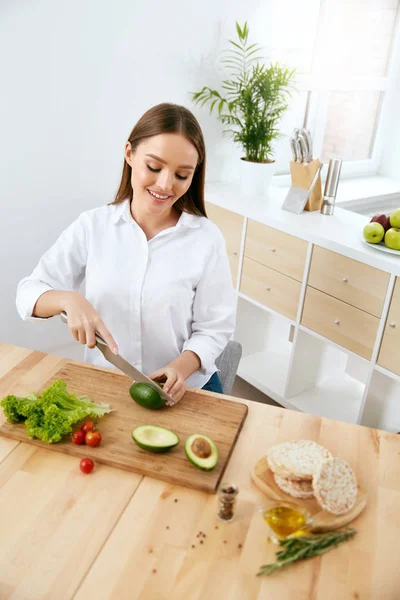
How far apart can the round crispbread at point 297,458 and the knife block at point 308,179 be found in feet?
5.47

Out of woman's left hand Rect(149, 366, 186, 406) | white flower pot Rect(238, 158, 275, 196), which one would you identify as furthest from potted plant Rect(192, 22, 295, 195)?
woman's left hand Rect(149, 366, 186, 406)

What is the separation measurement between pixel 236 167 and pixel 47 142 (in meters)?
1.14

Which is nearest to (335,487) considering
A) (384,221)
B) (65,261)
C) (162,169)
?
(162,169)

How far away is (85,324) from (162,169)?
1.51ft

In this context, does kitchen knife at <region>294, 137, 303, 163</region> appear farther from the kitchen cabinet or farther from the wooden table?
the wooden table

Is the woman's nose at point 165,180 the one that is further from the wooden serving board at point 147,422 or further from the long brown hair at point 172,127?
the wooden serving board at point 147,422

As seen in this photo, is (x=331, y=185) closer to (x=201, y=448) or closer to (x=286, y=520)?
(x=201, y=448)

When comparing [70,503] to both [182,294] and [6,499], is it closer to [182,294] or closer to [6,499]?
[6,499]

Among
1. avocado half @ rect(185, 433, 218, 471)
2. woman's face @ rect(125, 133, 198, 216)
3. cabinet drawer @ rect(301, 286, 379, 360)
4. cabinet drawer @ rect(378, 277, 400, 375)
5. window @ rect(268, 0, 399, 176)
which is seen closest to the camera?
avocado half @ rect(185, 433, 218, 471)

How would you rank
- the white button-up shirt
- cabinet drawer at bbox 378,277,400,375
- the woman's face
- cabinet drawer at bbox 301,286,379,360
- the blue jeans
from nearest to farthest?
the woman's face
the white button-up shirt
the blue jeans
cabinet drawer at bbox 378,277,400,375
cabinet drawer at bbox 301,286,379,360

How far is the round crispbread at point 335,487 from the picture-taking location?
3.65 ft

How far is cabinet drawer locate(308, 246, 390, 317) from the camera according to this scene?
7.25ft

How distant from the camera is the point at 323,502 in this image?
43.8 inches

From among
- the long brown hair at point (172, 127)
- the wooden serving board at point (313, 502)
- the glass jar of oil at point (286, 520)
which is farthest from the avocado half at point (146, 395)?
the long brown hair at point (172, 127)
